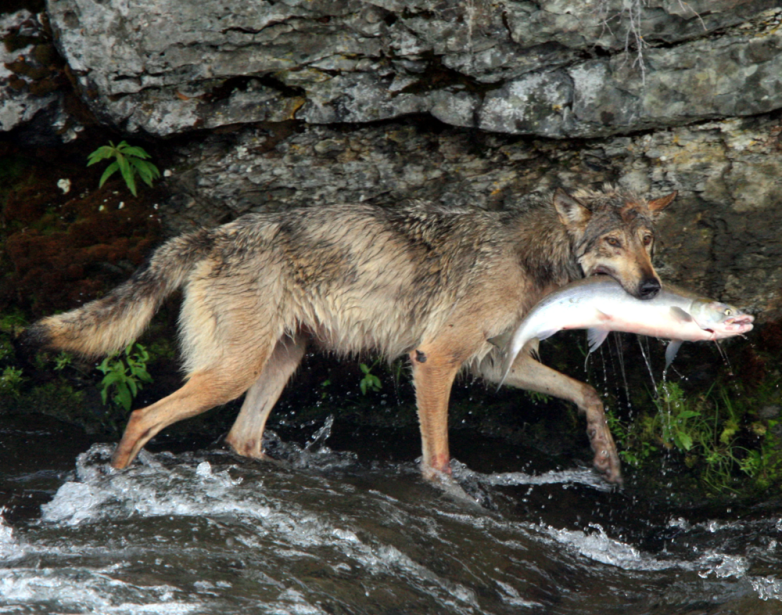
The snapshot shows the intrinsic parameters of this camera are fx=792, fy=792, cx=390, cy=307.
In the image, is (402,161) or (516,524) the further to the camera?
(402,161)

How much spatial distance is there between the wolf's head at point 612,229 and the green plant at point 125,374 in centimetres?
347

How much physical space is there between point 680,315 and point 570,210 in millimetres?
1122

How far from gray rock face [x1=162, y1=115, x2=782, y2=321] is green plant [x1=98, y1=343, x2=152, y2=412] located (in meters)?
1.25

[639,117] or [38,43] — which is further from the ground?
[639,117]

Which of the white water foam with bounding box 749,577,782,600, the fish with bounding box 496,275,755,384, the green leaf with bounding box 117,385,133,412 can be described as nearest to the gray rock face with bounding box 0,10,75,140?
the green leaf with bounding box 117,385,133,412

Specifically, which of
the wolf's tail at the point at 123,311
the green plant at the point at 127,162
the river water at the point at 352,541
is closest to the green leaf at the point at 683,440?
the river water at the point at 352,541

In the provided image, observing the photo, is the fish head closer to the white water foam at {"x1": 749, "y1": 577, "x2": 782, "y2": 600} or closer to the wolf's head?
the wolf's head

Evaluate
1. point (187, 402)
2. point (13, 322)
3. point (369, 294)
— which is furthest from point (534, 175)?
point (13, 322)

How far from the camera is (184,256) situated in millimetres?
5691

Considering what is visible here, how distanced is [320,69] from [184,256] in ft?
5.37

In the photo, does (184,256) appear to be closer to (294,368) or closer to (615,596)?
(294,368)

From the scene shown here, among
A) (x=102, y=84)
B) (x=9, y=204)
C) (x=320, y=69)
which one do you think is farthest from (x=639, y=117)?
(x=9, y=204)

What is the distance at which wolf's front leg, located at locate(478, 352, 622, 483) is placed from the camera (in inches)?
220

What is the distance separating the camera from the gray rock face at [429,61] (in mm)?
5164
